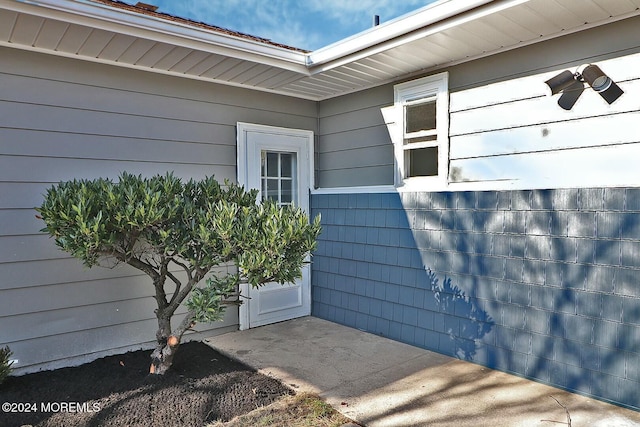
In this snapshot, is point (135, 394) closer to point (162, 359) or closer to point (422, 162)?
point (162, 359)

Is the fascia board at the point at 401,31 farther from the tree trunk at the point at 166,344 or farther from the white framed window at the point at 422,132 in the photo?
the tree trunk at the point at 166,344

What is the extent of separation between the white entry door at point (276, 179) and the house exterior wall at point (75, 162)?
43cm

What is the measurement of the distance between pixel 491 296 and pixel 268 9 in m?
10.0

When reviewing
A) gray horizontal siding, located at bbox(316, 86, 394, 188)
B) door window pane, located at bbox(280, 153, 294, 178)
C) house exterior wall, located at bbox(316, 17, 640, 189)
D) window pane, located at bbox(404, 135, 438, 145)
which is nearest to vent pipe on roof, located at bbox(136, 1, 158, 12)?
door window pane, located at bbox(280, 153, 294, 178)

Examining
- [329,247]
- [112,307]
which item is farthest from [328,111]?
[112,307]

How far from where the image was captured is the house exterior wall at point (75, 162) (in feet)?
10.8

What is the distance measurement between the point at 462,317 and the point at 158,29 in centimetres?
330

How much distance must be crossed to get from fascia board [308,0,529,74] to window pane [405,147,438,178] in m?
1.09

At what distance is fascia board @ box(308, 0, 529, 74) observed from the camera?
9.34ft

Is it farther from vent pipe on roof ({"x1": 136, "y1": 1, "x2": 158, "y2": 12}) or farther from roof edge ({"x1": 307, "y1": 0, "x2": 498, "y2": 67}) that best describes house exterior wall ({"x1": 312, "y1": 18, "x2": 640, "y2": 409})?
vent pipe on roof ({"x1": 136, "y1": 1, "x2": 158, "y2": 12})

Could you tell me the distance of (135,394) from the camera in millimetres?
2947

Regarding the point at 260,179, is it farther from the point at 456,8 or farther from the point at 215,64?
the point at 456,8

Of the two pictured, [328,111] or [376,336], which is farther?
[328,111]

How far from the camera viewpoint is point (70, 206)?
2.72 m
